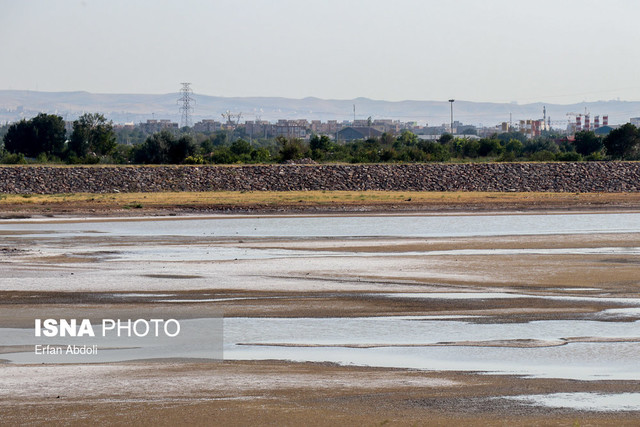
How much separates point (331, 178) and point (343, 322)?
122 ft

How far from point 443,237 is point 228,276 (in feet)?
35.5

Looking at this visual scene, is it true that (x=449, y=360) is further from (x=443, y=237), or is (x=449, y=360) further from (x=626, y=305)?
(x=443, y=237)

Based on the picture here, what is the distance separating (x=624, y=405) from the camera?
31.0ft

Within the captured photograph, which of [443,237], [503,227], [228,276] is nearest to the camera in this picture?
[228,276]

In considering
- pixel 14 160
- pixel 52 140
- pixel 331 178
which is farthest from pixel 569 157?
pixel 52 140

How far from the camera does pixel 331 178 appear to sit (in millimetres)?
51188

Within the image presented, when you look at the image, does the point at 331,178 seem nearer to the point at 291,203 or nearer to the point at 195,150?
the point at 291,203

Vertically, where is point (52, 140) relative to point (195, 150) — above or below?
above

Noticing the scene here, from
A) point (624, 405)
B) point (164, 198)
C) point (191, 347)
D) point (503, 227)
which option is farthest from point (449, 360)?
point (164, 198)

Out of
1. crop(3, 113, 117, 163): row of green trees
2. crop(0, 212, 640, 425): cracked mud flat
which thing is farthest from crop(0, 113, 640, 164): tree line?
crop(0, 212, 640, 425): cracked mud flat

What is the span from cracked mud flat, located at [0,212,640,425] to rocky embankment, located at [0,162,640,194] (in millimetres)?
21135

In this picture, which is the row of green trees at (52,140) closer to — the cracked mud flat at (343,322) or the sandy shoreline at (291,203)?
the sandy shoreline at (291,203)

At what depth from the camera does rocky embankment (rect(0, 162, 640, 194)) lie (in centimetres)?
4803

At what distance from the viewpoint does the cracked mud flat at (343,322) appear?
941 centimetres
